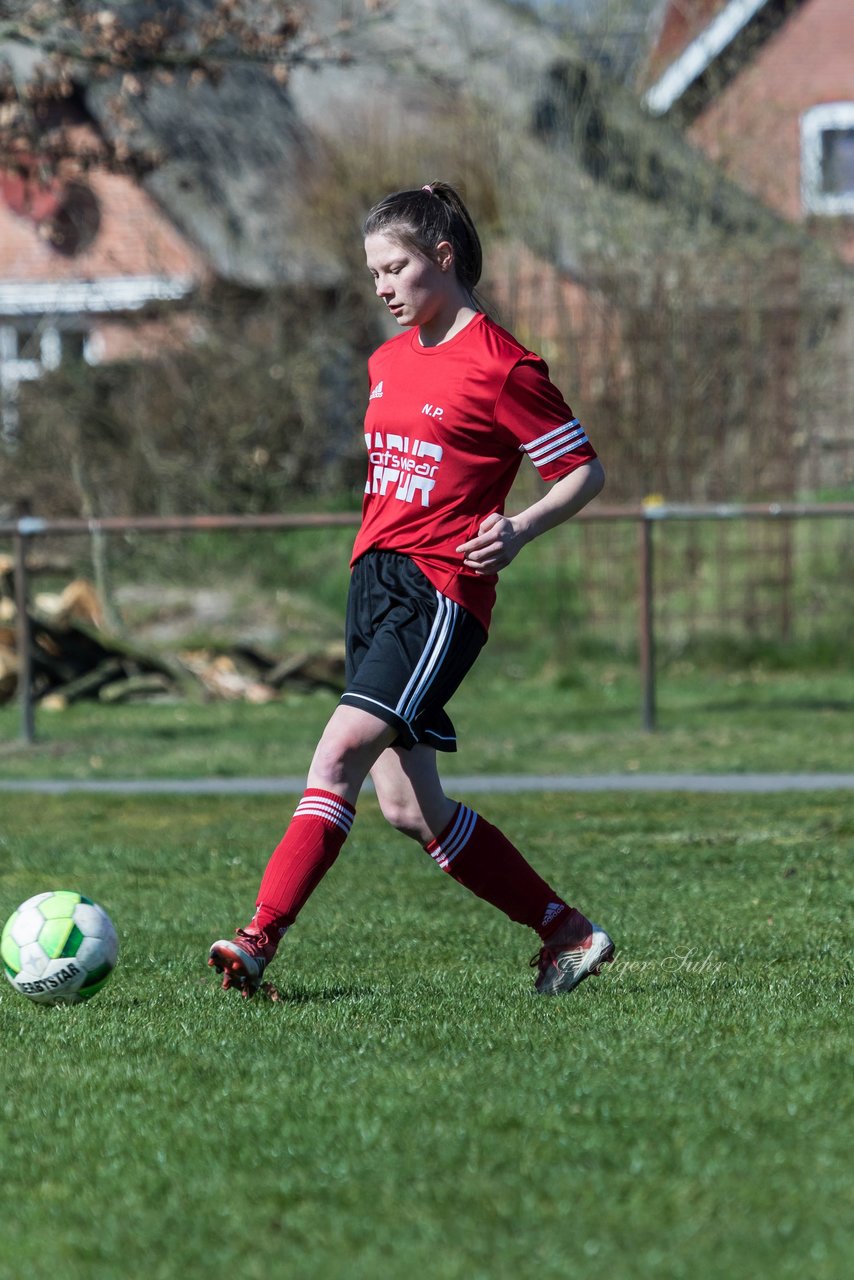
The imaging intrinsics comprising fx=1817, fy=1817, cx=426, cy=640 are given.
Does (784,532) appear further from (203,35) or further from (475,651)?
(475,651)

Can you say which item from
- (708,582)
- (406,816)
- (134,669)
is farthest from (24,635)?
(406,816)

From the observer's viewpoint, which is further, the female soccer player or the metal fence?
the metal fence

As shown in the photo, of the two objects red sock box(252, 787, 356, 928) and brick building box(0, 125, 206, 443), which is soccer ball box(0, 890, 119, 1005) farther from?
brick building box(0, 125, 206, 443)

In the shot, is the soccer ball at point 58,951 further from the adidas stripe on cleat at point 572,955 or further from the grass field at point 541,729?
the grass field at point 541,729

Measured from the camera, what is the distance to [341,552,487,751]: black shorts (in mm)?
4672

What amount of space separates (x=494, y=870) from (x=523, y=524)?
3.27 feet

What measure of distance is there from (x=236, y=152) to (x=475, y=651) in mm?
18642

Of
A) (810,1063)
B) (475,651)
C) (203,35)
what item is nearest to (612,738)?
(203,35)

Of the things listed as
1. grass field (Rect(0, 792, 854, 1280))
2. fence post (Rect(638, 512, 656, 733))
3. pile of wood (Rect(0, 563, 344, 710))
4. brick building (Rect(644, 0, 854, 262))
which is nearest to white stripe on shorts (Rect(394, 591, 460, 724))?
grass field (Rect(0, 792, 854, 1280))

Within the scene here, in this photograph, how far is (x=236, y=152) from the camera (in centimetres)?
2230

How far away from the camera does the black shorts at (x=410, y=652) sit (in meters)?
4.67

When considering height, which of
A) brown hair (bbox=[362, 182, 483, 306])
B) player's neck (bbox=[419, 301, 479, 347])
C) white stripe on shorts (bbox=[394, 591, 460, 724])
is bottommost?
white stripe on shorts (bbox=[394, 591, 460, 724])

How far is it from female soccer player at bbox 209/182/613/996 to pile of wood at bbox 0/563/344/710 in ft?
30.7

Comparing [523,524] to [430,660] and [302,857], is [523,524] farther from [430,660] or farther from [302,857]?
[302,857]
